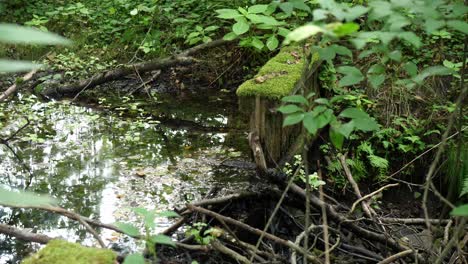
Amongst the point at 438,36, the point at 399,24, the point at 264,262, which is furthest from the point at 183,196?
the point at 438,36

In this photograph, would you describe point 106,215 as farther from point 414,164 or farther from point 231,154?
point 414,164

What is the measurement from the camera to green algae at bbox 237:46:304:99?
3.89 metres

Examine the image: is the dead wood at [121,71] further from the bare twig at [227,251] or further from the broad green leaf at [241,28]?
the bare twig at [227,251]

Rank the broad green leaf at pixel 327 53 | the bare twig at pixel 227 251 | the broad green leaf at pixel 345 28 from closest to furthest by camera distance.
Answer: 1. the broad green leaf at pixel 345 28
2. the broad green leaf at pixel 327 53
3. the bare twig at pixel 227 251

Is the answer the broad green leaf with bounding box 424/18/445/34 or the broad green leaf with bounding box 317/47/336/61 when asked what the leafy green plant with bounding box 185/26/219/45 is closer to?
the broad green leaf with bounding box 317/47/336/61

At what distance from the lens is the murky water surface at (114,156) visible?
12.2ft

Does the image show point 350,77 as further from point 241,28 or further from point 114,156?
point 114,156

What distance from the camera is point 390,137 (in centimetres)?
441

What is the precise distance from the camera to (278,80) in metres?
4.12

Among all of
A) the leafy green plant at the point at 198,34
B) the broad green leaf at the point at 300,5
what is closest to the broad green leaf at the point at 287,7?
the broad green leaf at the point at 300,5

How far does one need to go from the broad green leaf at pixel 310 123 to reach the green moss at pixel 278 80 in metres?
1.98

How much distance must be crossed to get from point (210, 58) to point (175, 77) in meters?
0.54

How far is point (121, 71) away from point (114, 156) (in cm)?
192

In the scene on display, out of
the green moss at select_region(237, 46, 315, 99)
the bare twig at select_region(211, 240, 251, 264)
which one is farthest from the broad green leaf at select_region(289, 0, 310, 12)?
the green moss at select_region(237, 46, 315, 99)
